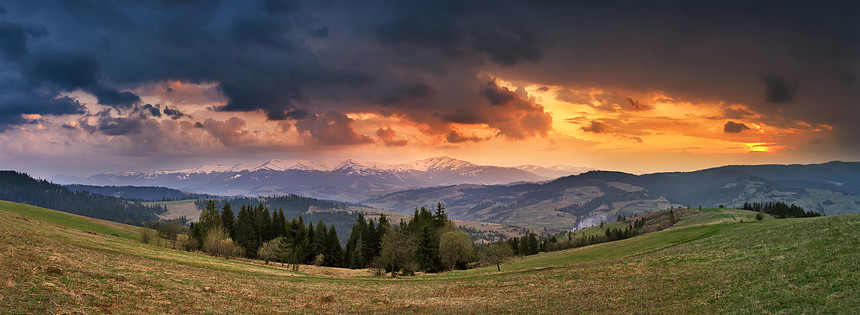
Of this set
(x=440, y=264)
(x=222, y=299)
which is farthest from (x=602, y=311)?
(x=440, y=264)

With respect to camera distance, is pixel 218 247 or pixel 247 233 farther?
pixel 247 233

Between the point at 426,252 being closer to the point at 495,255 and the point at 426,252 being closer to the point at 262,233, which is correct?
the point at 495,255

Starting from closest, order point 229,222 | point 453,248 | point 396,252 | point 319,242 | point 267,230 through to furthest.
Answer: point 396,252, point 453,248, point 319,242, point 267,230, point 229,222

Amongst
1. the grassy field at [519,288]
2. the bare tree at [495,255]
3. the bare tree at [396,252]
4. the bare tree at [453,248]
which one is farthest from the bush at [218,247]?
the bare tree at [495,255]

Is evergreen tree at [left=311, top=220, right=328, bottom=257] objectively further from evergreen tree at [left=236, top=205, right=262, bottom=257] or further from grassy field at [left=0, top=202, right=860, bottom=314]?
grassy field at [left=0, top=202, right=860, bottom=314]

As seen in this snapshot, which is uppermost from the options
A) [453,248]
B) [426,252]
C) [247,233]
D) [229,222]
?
[229,222]

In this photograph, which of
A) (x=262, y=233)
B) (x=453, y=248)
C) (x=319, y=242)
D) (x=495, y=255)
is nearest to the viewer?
(x=495, y=255)

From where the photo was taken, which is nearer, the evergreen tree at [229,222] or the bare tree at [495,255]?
the bare tree at [495,255]

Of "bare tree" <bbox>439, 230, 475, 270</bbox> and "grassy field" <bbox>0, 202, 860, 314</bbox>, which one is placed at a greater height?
"grassy field" <bbox>0, 202, 860, 314</bbox>

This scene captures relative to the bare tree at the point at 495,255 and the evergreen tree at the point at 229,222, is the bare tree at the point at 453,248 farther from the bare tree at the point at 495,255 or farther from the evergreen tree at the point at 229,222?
the evergreen tree at the point at 229,222

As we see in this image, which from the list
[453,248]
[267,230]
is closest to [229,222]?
[267,230]

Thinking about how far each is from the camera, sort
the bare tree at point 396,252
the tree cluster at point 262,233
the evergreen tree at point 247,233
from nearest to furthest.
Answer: the bare tree at point 396,252 → the tree cluster at point 262,233 → the evergreen tree at point 247,233

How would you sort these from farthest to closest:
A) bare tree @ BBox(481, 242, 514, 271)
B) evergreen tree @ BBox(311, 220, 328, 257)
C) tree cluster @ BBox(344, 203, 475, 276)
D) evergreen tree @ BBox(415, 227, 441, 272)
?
evergreen tree @ BBox(311, 220, 328, 257) < evergreen tree @ BBox(415, 227, 441, 272) < bare tree @ BBox(481, 242, 514, 271) < tree cluster @ BBox(344, 203, 475, 276)

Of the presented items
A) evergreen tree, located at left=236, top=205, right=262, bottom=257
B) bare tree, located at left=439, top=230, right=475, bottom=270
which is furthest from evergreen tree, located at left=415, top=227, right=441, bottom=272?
evergreen tree, located at left=236, top=205, right=262, bottom=257
